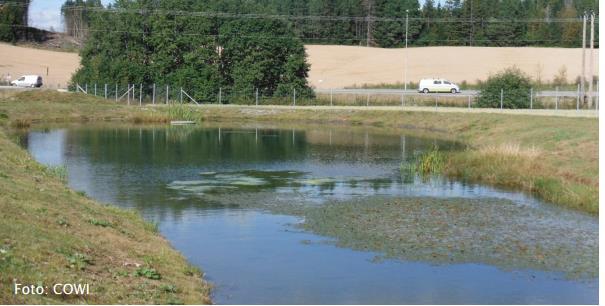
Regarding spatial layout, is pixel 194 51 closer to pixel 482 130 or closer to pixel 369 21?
pixel 482 130

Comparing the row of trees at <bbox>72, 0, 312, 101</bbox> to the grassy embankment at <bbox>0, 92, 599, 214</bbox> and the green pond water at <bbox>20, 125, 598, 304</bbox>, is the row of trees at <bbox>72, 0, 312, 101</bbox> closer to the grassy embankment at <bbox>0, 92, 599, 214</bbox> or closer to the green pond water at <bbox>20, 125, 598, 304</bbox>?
the grassy embankment at <bbox>0, 92, 599, 214</bbox>

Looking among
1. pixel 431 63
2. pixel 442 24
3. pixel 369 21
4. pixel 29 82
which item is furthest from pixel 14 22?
pixel 442 24

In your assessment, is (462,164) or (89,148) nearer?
(462,164)

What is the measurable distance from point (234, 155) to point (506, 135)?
1522cm

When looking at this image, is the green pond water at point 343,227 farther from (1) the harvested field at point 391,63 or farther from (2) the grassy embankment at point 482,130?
(1) the harvested field at point 391,63

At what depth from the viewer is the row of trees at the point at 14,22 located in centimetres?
14612

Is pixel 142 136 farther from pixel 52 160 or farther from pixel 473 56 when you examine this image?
pixel 473 56

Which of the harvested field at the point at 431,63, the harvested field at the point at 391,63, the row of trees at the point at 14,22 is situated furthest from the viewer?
the row of trees at the point at 14,22

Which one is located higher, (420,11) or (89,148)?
(420,11)

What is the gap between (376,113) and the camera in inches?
2938

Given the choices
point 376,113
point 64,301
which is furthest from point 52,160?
point 376,113

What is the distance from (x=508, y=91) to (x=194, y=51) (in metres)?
30.1

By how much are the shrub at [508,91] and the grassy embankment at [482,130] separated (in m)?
7.25

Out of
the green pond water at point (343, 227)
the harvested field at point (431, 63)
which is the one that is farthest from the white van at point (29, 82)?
the green pond water at point (343, 227)
